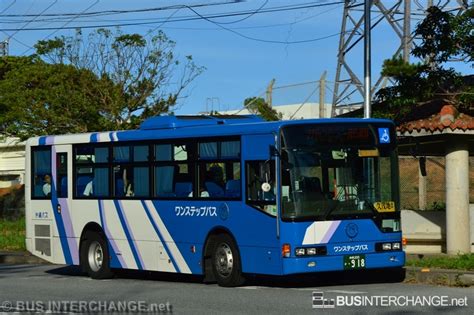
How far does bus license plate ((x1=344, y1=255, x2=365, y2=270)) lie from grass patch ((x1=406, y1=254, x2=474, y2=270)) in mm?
2131

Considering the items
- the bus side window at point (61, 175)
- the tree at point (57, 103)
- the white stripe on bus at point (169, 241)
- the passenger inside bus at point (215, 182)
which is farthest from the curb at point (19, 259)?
the passenger inside bus at point (215, 182)

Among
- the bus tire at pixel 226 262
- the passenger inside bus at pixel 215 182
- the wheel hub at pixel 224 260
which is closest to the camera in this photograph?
the bus tire at pixel 226 262

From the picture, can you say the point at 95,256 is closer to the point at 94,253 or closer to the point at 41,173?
the point at 94,253

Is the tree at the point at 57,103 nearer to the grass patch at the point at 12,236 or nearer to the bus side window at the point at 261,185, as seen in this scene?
the grass patch at the point at 12,236

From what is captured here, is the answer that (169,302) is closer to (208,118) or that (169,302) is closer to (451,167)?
(208,118)

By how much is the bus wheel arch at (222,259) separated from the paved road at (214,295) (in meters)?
0.20

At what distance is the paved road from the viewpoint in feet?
40.8

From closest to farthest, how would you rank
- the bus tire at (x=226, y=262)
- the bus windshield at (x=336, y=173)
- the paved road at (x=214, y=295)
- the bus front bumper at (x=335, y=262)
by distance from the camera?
the paved road at (x=214, y=295)
the bus front bumper at (x=335, y=262)
the bus windshield at (x=336, y=173)
the bus tire at (x=226, y=262)

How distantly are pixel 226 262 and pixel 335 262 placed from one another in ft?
6.44

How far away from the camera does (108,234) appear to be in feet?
60.1

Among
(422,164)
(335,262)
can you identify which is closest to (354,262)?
(335,262)

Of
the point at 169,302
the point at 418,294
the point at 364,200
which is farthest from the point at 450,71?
the point at 169,302

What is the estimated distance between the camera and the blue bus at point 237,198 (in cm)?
1470

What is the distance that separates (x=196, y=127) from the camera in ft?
54.3
